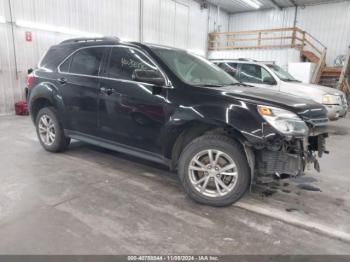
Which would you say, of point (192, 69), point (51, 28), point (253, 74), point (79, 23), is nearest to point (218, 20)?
point (79, 23)

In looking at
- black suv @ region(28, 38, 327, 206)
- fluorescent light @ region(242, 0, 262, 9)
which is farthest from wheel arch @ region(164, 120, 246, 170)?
fluorescent light @ region(242, 0, 262, 9)

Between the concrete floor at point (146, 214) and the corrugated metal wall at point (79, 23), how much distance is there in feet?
17.0

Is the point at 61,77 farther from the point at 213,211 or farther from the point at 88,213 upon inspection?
the point at 213,211

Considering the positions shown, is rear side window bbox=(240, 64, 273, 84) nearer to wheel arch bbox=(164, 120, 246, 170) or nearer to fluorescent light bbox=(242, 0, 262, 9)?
wheel arch bbox=(164, 120, 246, 170)

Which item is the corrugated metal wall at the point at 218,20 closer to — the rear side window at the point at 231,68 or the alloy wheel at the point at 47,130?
the rear side window at the point at 231,68

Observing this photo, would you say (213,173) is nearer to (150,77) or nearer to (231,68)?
(150,77)

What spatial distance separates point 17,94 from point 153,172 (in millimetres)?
6660

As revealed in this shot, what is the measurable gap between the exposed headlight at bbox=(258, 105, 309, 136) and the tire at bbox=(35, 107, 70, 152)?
3024 mm

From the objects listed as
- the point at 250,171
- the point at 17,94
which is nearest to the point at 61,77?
the point at 250,171

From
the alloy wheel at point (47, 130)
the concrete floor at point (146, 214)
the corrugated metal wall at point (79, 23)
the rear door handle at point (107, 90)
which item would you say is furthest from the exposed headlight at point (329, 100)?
the corrugated metal wall at point (79, 23)

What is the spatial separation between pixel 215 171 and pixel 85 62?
2.33 m

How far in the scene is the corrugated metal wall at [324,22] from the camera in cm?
1468

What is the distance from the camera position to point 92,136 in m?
3.73

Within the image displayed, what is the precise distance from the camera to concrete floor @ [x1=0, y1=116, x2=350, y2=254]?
2.15m
